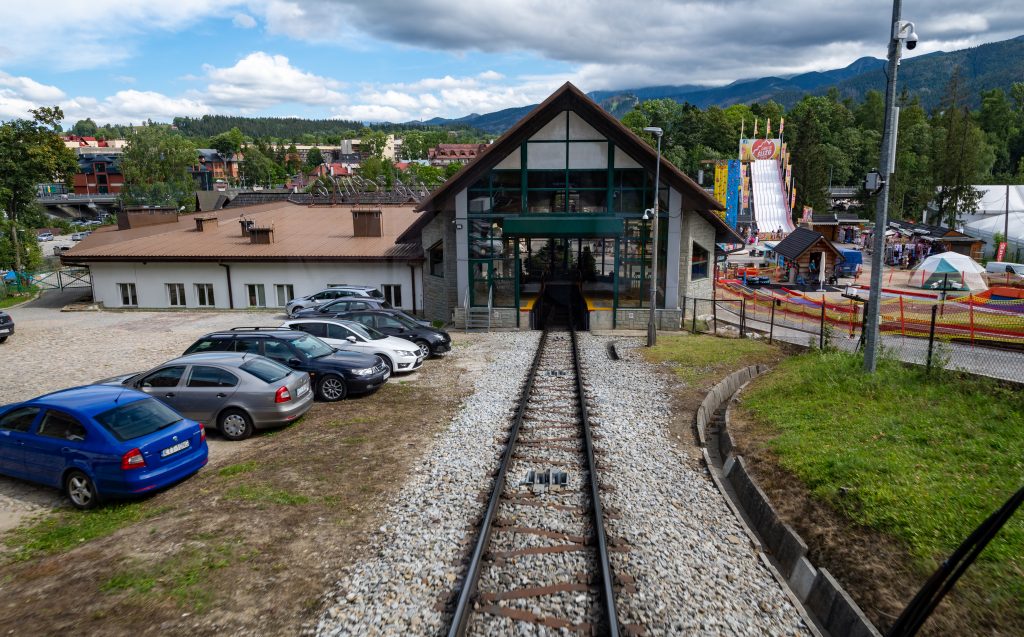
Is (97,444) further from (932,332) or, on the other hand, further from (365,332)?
(932,332)

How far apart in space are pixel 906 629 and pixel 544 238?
2509 centimetres

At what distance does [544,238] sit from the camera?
29.9 meters

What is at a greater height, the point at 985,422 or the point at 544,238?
the point at 544,238

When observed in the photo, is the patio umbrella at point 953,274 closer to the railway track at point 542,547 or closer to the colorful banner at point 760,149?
the railway track at point 542,547

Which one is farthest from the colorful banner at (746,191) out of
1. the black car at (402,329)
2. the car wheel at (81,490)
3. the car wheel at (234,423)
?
the car wheel at (81,490)

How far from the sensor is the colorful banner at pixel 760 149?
284 feet

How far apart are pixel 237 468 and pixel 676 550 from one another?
7629 mm

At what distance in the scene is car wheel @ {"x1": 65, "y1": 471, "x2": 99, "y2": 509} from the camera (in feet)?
31.8

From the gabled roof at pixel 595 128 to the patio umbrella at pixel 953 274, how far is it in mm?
22190

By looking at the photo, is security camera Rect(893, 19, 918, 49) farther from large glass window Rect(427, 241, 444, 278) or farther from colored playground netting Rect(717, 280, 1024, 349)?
large glass window Rect(427, 241, 444, 278)

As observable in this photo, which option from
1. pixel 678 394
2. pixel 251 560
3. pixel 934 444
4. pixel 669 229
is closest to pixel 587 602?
pixel 251 560

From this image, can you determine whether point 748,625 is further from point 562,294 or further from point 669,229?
point 562,294

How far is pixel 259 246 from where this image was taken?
34656 millimetres

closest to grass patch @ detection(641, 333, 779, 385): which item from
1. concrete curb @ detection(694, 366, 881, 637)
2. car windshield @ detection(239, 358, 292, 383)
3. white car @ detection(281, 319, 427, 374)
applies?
concrete curb @ detection(694, 366, 881, 637)
